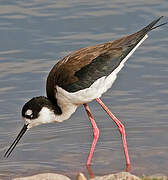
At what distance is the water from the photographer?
864 centimetres

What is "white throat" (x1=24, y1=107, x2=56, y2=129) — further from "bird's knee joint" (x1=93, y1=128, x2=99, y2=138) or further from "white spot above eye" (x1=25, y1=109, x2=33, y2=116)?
"bird's knee joint" (x1=93, y1=128, x2=99, y2=138)

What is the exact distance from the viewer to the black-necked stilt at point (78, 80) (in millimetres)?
8102

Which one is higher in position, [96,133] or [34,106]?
[34,106]

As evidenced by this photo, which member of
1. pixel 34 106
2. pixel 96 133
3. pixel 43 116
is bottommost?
pixel 96 133

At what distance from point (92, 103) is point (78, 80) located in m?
1.89

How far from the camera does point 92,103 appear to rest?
999 centimetres

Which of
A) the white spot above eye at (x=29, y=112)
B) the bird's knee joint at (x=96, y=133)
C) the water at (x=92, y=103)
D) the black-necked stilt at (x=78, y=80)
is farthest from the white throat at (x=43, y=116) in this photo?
the bird's knee joint at (x=96, y=133)

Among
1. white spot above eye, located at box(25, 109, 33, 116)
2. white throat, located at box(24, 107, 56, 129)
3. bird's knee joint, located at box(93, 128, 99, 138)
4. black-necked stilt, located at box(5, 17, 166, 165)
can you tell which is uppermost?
black-necked stilt, located at box(5, 17, 166, 165)

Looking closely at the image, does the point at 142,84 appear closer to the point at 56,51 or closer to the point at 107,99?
the point at 107,99

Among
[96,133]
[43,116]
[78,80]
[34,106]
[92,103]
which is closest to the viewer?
[78,80]

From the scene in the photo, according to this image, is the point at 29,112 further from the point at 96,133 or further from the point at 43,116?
the point at 96,133

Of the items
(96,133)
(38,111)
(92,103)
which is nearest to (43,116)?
(38,111)

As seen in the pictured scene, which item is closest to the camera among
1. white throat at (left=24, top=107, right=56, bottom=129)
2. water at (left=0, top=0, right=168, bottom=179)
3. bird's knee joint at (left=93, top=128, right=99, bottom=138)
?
white throat at (left=24, top=107, right=56, bottom=129)

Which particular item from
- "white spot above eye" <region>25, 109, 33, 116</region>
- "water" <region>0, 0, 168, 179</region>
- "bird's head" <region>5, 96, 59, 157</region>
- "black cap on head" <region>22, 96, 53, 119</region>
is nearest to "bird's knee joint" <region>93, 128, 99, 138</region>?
"water" <region>0, 0, 168, 179</region>
